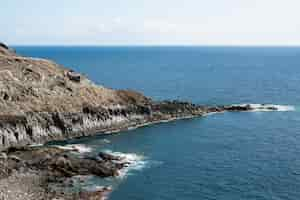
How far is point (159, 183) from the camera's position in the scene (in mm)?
66562

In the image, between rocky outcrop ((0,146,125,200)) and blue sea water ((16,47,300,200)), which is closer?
rocky outcrop ((0,146,125,200))

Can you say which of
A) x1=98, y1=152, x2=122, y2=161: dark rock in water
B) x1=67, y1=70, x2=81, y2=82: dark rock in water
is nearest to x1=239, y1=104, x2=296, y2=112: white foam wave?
x1=67, y1=70, x2=81, y2=82: dark rock in water

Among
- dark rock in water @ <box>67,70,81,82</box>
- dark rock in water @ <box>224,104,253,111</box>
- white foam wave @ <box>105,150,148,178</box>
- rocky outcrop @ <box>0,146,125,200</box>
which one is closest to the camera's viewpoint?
rocky outcrop @ <box>0,146,125,200</box>

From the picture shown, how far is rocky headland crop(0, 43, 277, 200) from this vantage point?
66.9 m

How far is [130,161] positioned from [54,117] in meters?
26.5

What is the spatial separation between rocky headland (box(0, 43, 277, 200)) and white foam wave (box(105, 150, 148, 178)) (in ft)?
3.54

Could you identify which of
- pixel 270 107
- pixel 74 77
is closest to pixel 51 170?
pixel 74 77

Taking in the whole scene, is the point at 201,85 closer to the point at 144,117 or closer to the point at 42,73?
the point at 144,117

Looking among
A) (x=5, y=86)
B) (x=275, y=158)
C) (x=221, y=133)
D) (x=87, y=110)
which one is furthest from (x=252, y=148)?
(x=5, y=86)

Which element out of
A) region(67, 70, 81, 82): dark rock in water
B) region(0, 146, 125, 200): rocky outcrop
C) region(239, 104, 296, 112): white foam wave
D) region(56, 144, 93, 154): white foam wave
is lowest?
region(0, 146, 125, 200): rocky outcrop

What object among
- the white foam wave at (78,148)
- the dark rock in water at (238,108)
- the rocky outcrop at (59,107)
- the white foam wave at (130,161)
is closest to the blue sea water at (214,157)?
the white foam wave at (130,161)

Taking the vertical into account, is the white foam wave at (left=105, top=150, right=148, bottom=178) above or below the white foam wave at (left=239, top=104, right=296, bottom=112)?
below

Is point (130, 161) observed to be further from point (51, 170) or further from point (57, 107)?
point (57, 107)

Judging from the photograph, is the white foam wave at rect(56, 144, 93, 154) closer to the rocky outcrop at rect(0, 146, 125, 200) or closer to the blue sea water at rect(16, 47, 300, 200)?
the rocky outcrop at rect(0, 146, 125, 200)
